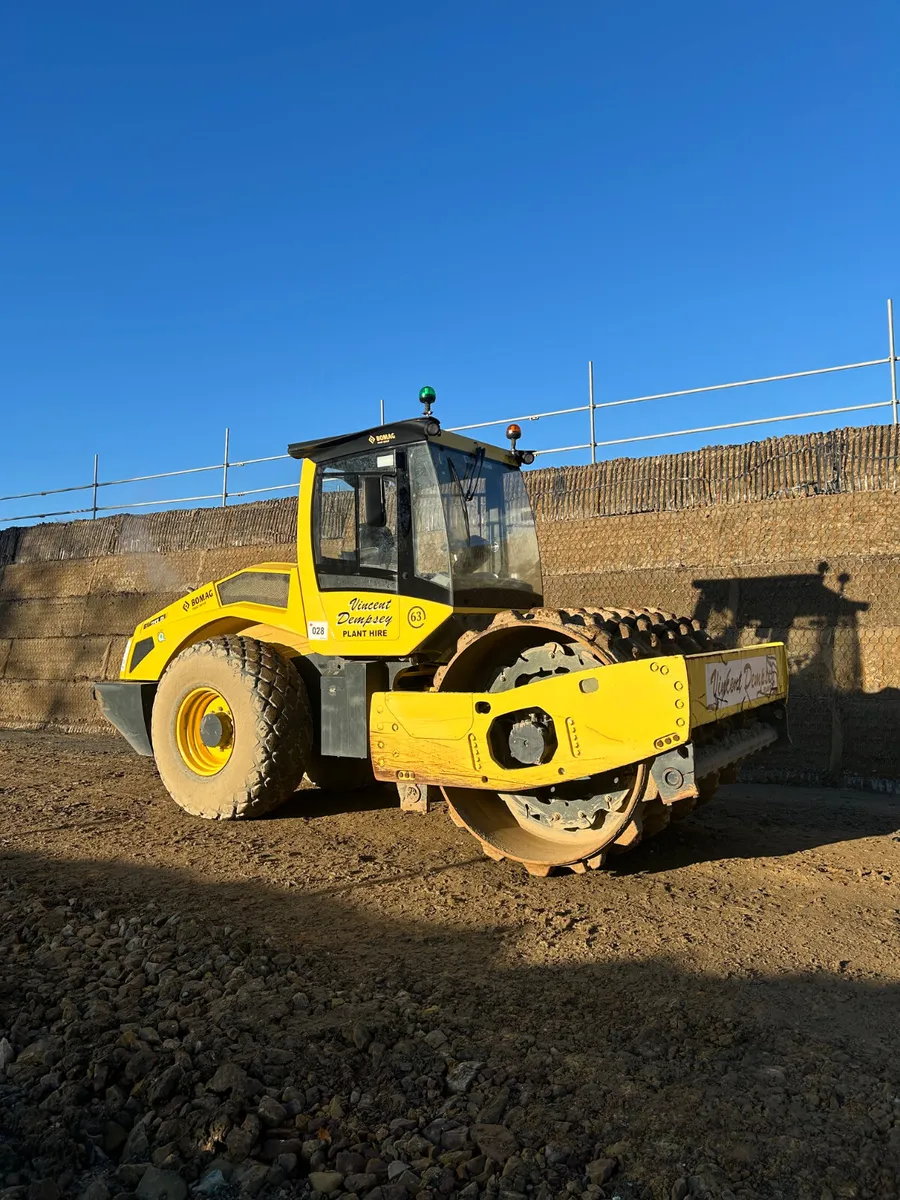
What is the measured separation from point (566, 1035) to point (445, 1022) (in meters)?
0.43

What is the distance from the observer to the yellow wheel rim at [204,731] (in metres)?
6.79

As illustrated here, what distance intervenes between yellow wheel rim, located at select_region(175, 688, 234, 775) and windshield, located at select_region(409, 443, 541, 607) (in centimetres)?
199

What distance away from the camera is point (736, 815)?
22.6 ft

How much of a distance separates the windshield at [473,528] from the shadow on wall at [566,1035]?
2290mm

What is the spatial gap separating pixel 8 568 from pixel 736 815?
14.0 metres

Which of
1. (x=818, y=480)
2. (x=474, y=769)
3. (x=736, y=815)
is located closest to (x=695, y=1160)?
(x=474, y=769)

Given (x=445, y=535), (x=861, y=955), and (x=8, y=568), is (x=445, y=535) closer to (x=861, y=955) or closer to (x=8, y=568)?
(x=861, y=955)

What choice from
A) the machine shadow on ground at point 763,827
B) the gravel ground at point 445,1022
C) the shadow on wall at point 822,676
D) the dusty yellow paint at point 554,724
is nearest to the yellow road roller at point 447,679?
the dusty yellow paint at point 554,724

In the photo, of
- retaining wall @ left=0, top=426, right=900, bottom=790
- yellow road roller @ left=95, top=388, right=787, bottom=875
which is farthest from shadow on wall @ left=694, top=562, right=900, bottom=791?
yellow road roller @ left=95, top=388, right=787, bottom=875

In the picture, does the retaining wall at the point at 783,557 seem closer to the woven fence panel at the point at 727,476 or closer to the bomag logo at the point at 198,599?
the woven fence panel at the point at 727,476

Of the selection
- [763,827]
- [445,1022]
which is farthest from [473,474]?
[445,1022]

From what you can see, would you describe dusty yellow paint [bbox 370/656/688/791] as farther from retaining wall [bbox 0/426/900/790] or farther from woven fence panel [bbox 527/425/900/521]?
woven fence panel [bbox 527/425/900/521]

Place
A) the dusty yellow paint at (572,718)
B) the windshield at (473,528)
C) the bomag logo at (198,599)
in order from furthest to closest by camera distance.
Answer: the bomag logo at (198,599) → the windshield at (473,528) → the dusty yellow paint at (572,718)

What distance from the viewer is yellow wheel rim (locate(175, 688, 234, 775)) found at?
6793 millimetres
